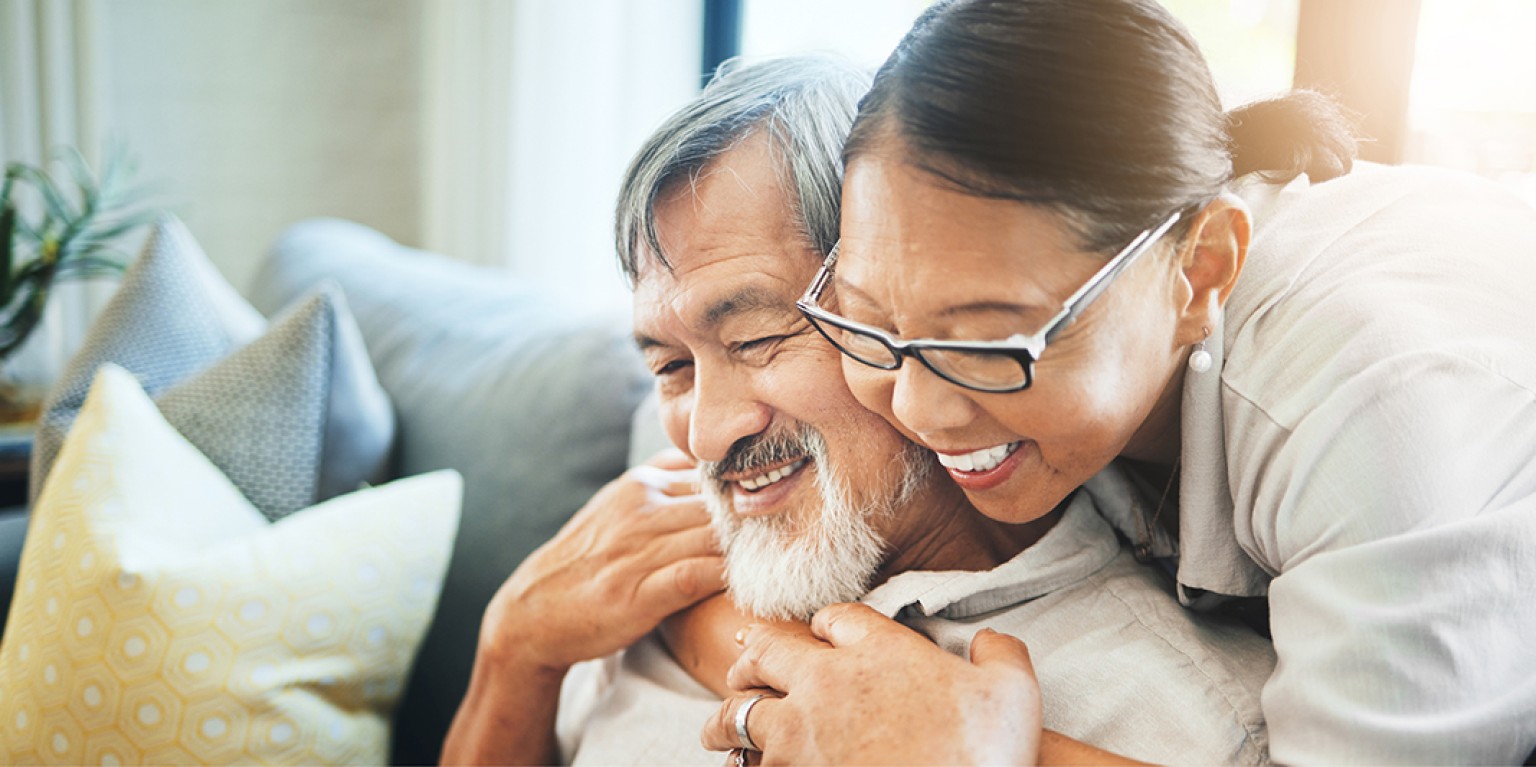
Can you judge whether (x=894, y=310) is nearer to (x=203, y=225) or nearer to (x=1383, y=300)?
(x=1383, y=300)

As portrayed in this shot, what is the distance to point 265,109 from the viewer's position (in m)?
4.04

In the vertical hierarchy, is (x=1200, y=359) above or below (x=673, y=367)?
above

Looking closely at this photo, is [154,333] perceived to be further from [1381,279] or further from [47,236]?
[1381,279]

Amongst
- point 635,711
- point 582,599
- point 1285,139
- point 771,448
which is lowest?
point 635,711

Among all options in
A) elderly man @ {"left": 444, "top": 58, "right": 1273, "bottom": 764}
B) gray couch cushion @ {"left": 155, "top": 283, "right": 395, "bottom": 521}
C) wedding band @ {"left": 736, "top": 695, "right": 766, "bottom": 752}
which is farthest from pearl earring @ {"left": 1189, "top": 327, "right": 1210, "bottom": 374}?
gray couch cushion @ {"left": 155, "top": 283, "right": 395, "bottom": 521}

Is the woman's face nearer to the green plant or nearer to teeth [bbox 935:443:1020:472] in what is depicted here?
teeth [bbox 935:443:1020:472]

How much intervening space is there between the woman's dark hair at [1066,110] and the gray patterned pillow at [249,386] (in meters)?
1.23

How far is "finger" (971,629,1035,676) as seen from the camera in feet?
3.03

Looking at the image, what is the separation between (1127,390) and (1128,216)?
141 mm

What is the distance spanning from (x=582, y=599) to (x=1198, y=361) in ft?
2.48

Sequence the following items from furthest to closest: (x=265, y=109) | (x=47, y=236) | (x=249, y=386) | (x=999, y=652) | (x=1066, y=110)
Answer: (x=265, y=109) → (x=47, y=236) → (x=249, y=386) → (x=999, y=652) → (x=1066, y=110)

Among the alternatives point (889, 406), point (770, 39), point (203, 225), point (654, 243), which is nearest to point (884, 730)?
point (889, 406)

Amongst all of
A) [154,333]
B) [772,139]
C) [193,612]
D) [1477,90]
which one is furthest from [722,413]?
[154,333]

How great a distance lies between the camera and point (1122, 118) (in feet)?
2.75
